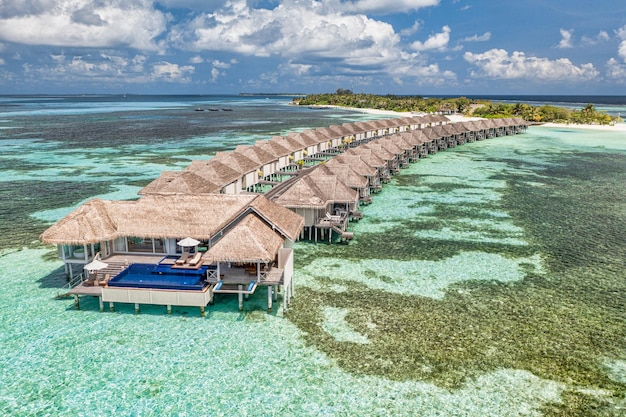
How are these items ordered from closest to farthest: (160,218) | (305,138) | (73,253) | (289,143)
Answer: (73,253) → (160,218) → (289,143) → (305,138)

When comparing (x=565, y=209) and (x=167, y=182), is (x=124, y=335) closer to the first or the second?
(x=167, y=182)

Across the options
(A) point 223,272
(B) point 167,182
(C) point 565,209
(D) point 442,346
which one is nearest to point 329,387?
(D) point 442,346

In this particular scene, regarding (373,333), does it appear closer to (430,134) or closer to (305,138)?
(305,138)

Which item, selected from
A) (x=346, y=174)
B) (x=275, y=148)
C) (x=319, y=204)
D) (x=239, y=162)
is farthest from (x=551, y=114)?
(x=319, y=204)

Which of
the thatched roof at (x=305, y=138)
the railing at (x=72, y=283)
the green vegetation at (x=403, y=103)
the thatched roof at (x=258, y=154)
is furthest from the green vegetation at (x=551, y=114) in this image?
the railing at (x=72, y=283)

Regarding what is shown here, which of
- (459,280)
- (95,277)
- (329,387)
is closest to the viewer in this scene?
(329,387)

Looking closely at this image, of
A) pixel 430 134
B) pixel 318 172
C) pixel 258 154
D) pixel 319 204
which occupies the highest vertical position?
pixel 430 134

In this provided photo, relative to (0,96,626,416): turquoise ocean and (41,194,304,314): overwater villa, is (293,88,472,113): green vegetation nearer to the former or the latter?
(0,96,626,416): turquoise ocean
